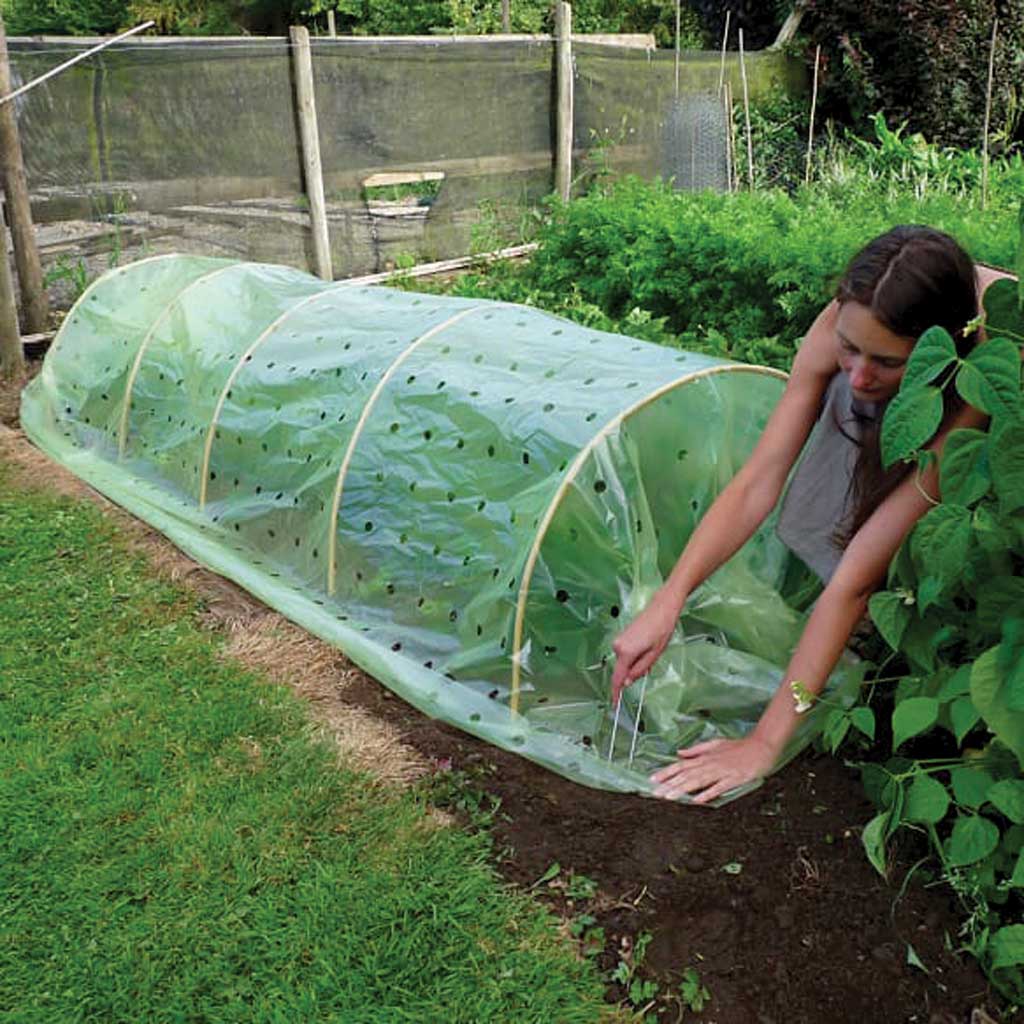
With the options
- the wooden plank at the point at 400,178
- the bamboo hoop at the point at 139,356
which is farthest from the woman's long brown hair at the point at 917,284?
the wooden plank at the point at 400,178

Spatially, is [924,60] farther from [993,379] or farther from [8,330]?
[993,379]

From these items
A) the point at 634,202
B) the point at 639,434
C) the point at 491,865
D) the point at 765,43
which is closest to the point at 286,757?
the point at 491,865

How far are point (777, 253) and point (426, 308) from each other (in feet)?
7.58

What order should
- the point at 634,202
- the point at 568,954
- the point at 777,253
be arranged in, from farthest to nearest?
1. the point at 634,202
2. the point at 777,253
3. the point at 568,954

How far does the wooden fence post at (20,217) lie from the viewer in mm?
5625

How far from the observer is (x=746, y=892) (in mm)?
2305

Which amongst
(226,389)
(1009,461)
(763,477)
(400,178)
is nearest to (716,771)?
(763,477)

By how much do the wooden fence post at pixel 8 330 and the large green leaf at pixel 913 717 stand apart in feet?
17.3

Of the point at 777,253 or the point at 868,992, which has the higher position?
the point at 777,253

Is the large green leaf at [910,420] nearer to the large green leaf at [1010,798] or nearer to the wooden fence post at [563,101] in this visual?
the large green leaf at [1010,798]

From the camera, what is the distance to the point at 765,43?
13.2 meters

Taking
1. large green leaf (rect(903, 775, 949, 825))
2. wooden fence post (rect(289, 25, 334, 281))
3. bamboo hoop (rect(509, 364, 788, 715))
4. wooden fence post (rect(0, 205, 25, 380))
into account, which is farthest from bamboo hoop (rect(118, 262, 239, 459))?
large green leaf (rect(903, 775, 949, 825))

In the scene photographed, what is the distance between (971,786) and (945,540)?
0.49 meters

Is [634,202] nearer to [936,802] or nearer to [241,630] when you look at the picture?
[241,630]
